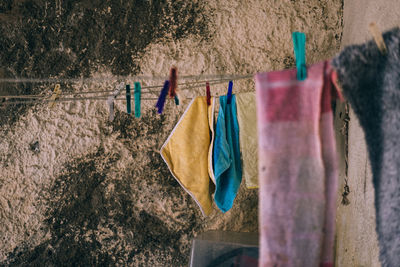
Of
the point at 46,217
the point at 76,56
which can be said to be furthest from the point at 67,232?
the point at 76,56

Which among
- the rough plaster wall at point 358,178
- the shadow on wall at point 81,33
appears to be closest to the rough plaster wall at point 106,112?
the shadow on wall at point 81,33

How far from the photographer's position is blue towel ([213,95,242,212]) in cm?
85

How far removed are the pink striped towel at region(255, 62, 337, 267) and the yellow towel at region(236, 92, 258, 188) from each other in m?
0.38

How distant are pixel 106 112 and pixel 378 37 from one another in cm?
105

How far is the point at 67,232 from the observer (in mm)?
1194

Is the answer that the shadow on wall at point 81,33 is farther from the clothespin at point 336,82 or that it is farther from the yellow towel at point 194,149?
the clothespin at point 336,82

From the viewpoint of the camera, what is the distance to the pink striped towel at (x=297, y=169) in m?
0.47

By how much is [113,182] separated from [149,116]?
0.33 metres

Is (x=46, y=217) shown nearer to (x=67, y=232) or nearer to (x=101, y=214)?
(x=67, y=232)

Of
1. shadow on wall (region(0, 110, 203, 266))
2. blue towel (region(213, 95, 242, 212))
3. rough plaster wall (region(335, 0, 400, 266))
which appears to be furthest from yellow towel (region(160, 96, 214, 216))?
rough plaster wall (region(335, 0, 400, 266))

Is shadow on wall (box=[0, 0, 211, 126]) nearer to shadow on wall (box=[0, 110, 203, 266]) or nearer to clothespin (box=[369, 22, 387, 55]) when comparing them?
shadow on wall (box=[0, 110, 203, 266])

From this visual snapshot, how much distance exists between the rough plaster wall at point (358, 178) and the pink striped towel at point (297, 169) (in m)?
0.37

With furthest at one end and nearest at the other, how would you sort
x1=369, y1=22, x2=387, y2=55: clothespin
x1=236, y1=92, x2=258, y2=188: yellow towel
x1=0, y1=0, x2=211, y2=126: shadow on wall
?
x1=0, y1=0, x2=211, y2=126: shadow on wall, x1=236, y1=92, x2=258, y2=188: yellow towel, x1=369, y1=22, x2=387, y2=55: clothespin

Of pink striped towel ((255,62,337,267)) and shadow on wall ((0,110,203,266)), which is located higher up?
pink striped towel ((255,62,337,267))
